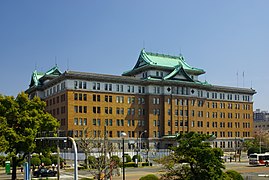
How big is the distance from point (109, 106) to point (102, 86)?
491cm

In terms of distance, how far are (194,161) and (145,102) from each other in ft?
215

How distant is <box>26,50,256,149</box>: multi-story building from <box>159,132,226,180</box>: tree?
49.5 metres

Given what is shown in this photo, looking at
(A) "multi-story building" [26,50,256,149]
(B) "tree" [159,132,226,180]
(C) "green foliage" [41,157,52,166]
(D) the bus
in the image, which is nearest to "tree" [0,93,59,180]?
(B) "tree" [159,132,226,180]

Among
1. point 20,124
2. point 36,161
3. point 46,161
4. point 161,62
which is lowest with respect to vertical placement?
point 46,161

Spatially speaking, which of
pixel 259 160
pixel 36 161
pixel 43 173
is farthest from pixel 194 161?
pixel 259 160

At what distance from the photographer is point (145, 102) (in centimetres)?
9281

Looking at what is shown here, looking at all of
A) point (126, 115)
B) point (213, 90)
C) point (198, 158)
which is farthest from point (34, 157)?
point (213, 90)

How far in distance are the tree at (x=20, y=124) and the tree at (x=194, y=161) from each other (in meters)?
15.5

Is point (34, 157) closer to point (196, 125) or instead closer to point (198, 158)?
point (198, 158)

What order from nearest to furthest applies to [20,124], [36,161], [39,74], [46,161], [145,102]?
1. [20,124]
2. [36,161]
3. [46,161]
4. [145,102]
5. [39,74]

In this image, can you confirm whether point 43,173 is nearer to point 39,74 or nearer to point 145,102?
point 145,102

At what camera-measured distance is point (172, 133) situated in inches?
3696

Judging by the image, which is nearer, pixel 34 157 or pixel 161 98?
pixel 34 157

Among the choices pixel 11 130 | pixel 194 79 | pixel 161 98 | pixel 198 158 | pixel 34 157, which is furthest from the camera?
pixel 194 79
